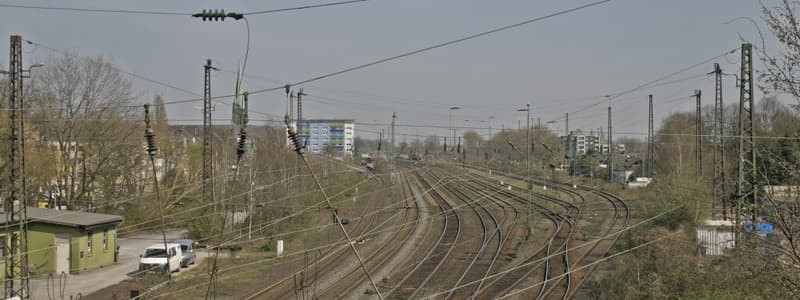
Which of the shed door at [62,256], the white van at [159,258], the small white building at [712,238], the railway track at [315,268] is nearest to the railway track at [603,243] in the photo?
the small white building at [712,238]

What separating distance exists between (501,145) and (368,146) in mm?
31054

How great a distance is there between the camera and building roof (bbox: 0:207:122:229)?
77.5ft

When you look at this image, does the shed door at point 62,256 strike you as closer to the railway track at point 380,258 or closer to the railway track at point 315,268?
the railway track at point 315,268

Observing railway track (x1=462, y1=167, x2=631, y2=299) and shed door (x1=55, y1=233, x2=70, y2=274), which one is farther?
shed door (x1=55, y1=233, x2=70, y2=274)

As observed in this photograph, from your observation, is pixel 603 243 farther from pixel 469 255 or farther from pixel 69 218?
pixel 69 218

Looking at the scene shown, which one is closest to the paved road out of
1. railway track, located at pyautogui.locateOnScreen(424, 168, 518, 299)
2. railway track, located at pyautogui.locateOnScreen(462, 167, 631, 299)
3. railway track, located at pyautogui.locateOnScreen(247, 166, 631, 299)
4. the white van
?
the white van

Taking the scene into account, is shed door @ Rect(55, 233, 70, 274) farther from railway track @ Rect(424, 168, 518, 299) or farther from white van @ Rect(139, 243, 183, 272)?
railway track @ Rect(424, 168, 518, 299)

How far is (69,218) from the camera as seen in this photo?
80.6 feet

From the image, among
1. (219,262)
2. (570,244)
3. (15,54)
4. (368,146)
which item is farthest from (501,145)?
(15,54)

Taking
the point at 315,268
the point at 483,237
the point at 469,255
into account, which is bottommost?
the point at 315,268

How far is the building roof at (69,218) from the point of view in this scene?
23.6m

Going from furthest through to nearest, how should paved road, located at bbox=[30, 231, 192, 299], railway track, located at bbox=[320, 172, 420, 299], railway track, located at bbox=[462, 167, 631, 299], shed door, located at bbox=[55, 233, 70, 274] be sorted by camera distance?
shed door, located at bbox=[55, 233, 70, 274]
paved road, located at bbox=[30, 231, 192, 299]
railway track, located at bbox=[462, 167, 631, 299]
railway track, located at bbox=[320, 172, 420, 299]

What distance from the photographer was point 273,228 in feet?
90.7

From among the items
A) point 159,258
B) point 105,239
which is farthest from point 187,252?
point 105,239
